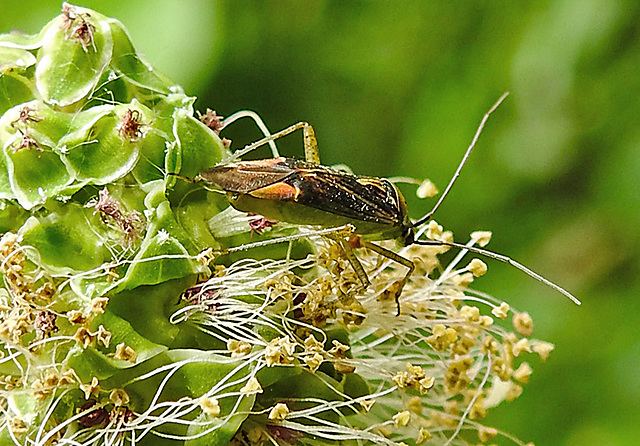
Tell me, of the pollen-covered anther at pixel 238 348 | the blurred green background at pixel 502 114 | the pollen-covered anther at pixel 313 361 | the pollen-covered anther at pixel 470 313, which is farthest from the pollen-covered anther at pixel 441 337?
the blurred green background at pixel 502 114

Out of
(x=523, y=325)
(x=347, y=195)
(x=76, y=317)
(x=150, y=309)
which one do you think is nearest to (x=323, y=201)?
(x=347, y=195)

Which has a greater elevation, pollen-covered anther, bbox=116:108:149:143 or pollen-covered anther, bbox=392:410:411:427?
pollen-covered anther, bbox=116:108:149:143

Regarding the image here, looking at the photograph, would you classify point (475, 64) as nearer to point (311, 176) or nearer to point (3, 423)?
point (311, 176)

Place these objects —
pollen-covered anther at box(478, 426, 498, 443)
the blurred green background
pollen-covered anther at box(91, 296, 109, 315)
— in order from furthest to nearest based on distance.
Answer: the blurred green background
pollen-covered anther at box(478, 426, 498, 443)
pollen-covered anther at box(91, 296, 109, 315)

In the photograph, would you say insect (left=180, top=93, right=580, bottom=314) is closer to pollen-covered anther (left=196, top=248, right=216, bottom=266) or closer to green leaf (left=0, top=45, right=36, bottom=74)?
pollen-covered anther (left=196, top=248, right=216, bottom=266)

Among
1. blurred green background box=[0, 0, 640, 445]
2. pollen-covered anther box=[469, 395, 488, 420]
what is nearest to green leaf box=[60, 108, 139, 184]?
pollen-covered anther box=[469, 395, 488, 420]

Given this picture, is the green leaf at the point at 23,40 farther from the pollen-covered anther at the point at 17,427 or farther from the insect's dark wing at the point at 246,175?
the pollen-covered anther at the point at 17,427
